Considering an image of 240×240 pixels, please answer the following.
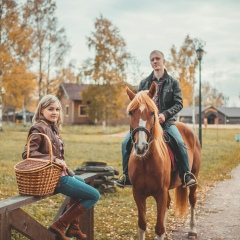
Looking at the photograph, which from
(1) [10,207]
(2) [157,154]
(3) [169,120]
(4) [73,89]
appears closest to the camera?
(1) [10,207]

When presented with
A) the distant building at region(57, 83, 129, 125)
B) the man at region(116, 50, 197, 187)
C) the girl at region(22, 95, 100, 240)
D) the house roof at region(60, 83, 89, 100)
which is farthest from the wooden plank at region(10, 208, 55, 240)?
the house roof at region(60, 83, 89, 100)

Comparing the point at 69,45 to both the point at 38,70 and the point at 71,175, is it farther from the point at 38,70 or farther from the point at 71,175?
the point at 71,175

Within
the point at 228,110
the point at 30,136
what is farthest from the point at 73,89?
the point at 30,136

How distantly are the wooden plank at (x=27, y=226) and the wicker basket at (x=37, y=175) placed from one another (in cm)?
24

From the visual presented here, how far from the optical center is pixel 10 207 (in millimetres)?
3465

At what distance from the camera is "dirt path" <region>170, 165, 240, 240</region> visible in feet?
21.8

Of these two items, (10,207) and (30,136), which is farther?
(30,136)

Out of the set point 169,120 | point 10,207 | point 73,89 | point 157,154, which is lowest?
point 10,207

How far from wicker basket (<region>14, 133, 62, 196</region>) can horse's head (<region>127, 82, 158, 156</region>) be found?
42.7 inches

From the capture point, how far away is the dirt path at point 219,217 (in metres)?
6.64

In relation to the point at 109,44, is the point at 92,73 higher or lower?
lower

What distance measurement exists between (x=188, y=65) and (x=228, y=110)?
181 feet

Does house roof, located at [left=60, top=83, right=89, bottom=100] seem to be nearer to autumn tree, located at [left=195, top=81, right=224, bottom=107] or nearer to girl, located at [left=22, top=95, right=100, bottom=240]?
girl, located at [left=22, top=95, right=100, bottom=240]

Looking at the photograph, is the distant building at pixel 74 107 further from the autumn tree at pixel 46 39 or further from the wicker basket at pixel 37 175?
the wicker basket at pixel 37 175
